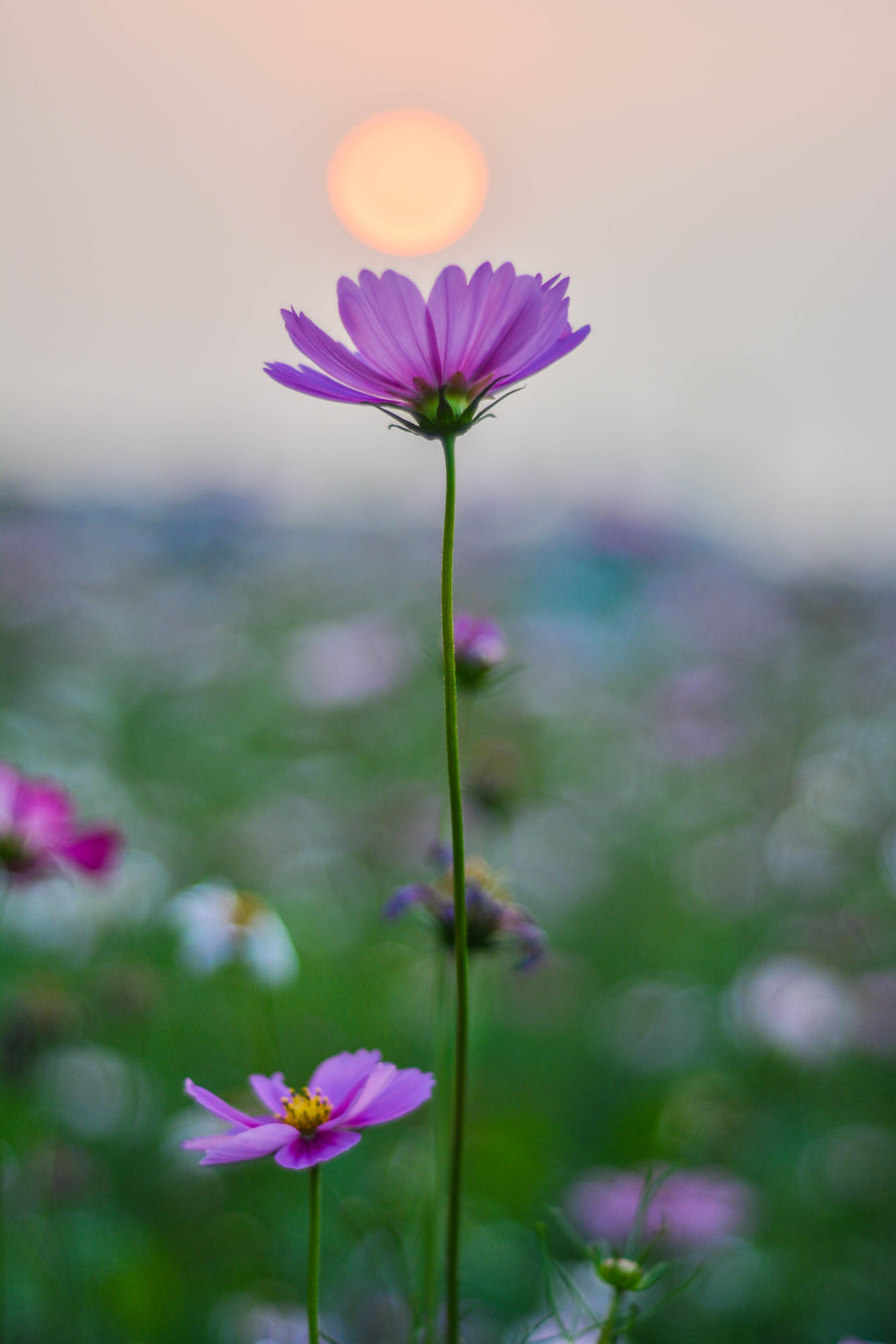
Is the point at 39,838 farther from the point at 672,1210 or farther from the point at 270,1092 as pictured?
the point at 672,1210

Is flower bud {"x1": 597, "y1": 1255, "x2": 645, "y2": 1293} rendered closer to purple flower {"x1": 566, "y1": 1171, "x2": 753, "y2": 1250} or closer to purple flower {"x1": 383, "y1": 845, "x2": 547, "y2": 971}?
purple flower {"x1": 383, "y1": 845, "x2": 547, "y2": 971}

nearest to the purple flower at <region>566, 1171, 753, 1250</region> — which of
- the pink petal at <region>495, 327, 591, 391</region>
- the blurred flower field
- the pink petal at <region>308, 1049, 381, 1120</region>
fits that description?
the blurred flower field

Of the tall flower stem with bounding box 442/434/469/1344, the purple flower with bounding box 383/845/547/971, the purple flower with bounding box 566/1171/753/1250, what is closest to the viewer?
the tall flower stem with bounding box 442/434/469/1344

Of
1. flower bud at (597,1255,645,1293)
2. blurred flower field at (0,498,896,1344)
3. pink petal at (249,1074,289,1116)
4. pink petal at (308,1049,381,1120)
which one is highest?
pink petal at (308,1049,381,1120)

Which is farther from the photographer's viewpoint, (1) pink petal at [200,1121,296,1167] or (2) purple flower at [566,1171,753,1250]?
(2) purple flower at [566,1171,753,1250]

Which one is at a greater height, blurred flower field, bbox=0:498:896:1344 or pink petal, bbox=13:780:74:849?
pink petal, bbox=13:780:74:849

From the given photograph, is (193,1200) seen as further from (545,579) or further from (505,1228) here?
(545,579)

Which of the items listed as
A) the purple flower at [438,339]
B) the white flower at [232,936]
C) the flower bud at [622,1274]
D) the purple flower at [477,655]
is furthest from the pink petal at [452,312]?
the white flower at [232,936]

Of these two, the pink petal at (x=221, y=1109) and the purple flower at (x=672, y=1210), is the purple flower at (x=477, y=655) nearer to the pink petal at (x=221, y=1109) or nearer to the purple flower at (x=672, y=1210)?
the pink petal at (x=221, y=1109)
